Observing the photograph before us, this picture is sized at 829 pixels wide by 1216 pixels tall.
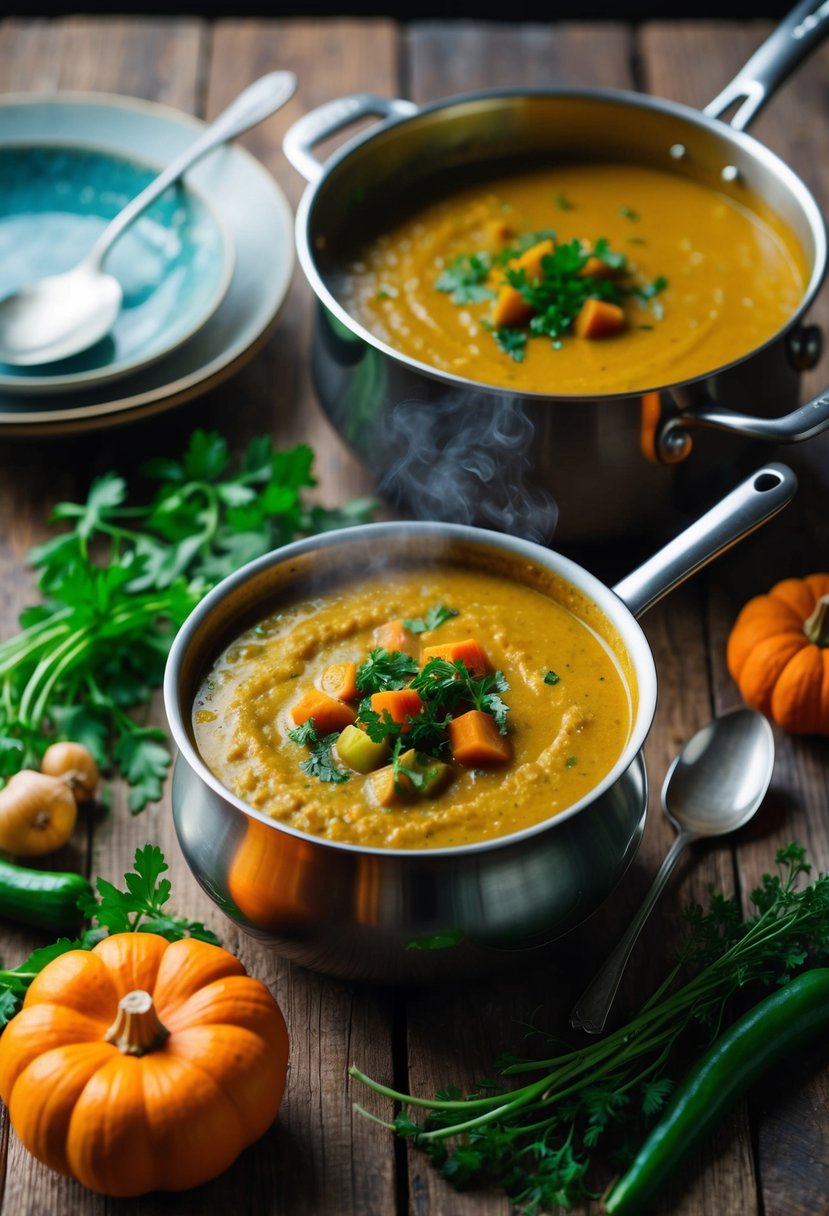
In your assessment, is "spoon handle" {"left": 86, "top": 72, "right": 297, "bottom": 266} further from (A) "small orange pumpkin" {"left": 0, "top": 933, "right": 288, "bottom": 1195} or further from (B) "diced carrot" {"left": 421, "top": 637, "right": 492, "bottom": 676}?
(A) "small orange pumpkin" {"left": 0, "top": 933, "right": 288, "bottom": 1195}

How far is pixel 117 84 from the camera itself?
4.36 metres

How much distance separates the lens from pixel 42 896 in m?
2.43

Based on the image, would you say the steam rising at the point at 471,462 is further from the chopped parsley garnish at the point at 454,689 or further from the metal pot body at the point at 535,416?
the chopped parsley garnish at the point at 454,689

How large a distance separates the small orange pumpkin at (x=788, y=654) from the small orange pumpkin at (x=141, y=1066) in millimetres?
1226

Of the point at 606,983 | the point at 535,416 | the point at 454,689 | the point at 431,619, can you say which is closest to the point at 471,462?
the point at 535,416

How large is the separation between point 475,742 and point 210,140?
6.94ft

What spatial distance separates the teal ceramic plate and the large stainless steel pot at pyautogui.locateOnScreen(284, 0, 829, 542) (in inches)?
14.6

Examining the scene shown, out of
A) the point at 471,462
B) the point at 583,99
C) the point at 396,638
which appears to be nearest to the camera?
the point at 396,638

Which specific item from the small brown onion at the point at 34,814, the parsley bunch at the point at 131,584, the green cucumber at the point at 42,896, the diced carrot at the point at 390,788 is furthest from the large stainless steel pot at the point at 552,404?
the green cucumber at the point at 42,896

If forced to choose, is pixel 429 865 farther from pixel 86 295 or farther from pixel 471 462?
pixel 86 295

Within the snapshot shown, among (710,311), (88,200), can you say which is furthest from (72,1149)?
(88,200)

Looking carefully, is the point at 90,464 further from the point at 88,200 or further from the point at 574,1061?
the point at 574,1061

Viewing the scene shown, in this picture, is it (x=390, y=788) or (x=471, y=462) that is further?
(x=471, y=462)

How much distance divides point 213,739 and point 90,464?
1241mm
